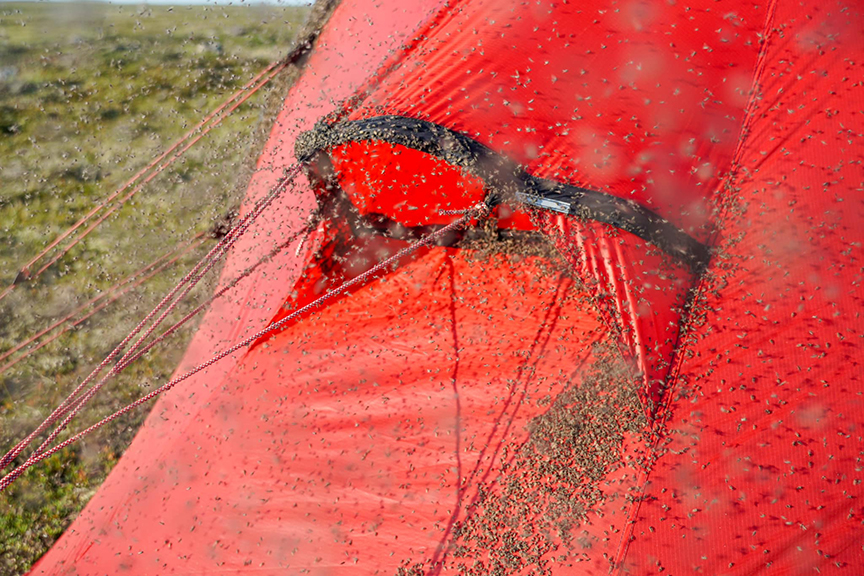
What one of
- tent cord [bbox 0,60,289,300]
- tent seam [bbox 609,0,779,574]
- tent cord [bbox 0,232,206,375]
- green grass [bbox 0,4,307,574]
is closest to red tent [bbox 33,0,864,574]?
tent seam [bbox 609,0,779,574]

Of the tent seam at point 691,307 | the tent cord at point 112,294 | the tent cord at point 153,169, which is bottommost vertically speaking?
the tent seam at point 691,307

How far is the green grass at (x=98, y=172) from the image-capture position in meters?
3.36

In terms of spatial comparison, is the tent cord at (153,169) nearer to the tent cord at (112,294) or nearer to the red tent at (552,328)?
the tent cord at (112,294)

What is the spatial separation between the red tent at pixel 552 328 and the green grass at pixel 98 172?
87cm

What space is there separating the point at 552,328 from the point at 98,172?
3672 mm

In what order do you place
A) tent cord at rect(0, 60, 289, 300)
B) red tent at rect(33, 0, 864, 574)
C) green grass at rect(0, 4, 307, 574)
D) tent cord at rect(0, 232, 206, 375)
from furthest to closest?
tent cord at rect(0, 60, 289, 300), tent cord at rect(0, 232, 206, 375), green grass at rect(0, 4, 307, 574), red tent at rect(33, 0, 864, 574)

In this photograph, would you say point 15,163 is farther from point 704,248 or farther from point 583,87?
point 704,248

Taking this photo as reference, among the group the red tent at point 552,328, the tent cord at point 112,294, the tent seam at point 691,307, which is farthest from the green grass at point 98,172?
the tent seam at point 691,307

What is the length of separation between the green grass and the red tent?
34.1 inches

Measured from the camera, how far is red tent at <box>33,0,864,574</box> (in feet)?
6.07

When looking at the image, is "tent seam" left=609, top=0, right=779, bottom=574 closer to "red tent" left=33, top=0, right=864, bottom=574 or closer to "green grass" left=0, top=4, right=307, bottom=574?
"red tent" left=33, top=0, right=864, bottom=574

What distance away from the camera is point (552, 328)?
2.39 m

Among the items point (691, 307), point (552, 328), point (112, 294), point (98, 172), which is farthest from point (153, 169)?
point (691, 307)

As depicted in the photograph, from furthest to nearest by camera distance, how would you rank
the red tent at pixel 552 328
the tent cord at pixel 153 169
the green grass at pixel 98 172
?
the tent cord at pixel 153 169 < the green grass at pixel 98 172 < the red tent at pixel 552 328
